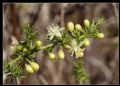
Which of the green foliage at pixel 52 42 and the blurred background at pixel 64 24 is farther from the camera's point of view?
the blurred background at pixel 64 24

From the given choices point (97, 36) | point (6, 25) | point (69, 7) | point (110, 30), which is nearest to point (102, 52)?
point (110, 30)

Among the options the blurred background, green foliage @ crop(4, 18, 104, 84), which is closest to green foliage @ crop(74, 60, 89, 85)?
green foliage @ crop(4, 18, 104, 84)

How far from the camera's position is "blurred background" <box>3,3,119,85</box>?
4.71 meters

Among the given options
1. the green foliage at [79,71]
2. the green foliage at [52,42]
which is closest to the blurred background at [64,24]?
the green foliage at [79,71]

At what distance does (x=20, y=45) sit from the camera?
196 centimetres

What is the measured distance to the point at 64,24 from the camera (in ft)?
15.6

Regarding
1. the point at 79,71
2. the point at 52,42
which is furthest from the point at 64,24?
the point at 52,42

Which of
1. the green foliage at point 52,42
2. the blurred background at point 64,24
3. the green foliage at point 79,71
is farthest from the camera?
the blurred background at point 64,24

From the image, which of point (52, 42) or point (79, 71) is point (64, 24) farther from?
point (52, 42)

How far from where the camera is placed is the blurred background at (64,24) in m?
4.71

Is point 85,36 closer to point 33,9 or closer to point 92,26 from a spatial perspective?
point 92,26

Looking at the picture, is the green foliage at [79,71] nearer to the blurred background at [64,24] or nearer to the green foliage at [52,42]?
the green foliage at [52,42]

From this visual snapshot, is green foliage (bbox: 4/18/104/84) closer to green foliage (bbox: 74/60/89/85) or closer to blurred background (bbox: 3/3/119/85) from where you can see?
green foliage (bbox: 74/60/89/85)

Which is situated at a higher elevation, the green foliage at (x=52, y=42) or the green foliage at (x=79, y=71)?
the green foliage at (x=52, y=42)
